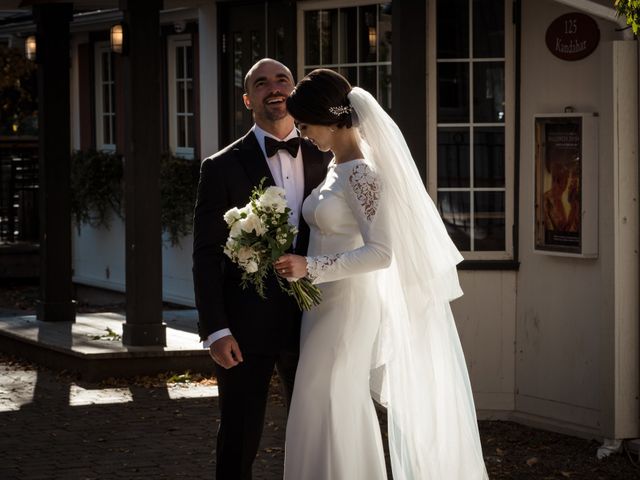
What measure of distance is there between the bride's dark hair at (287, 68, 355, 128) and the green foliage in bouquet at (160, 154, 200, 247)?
8.61 m

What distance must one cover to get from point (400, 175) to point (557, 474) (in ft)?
9.30

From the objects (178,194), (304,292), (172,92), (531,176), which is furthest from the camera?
(172,92)

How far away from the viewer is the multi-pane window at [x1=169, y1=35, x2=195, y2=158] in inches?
588

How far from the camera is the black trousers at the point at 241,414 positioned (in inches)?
226

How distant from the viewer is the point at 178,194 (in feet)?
47.2

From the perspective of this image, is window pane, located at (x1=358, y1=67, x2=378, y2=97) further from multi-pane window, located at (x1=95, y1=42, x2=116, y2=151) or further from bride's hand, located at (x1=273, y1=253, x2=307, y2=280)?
multi-pane window, located at (x1=95, y1=42, x2=116, y2=151)

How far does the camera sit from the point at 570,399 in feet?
28.7

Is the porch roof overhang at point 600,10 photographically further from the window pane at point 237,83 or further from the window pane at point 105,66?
the window pane at point 105,66

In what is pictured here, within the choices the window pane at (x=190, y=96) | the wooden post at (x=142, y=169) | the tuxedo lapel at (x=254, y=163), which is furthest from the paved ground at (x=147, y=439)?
the window pane at (x=190, y=96)

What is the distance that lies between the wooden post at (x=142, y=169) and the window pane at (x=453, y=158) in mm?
2549

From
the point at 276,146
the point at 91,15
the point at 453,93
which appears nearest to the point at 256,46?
the point at 453,93

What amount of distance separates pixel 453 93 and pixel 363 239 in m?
3.79

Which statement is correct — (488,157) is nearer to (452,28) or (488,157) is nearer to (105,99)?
(452,28)

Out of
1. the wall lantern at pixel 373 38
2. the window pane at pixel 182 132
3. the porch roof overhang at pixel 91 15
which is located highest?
the porch roof overhang at pixel 91 15
